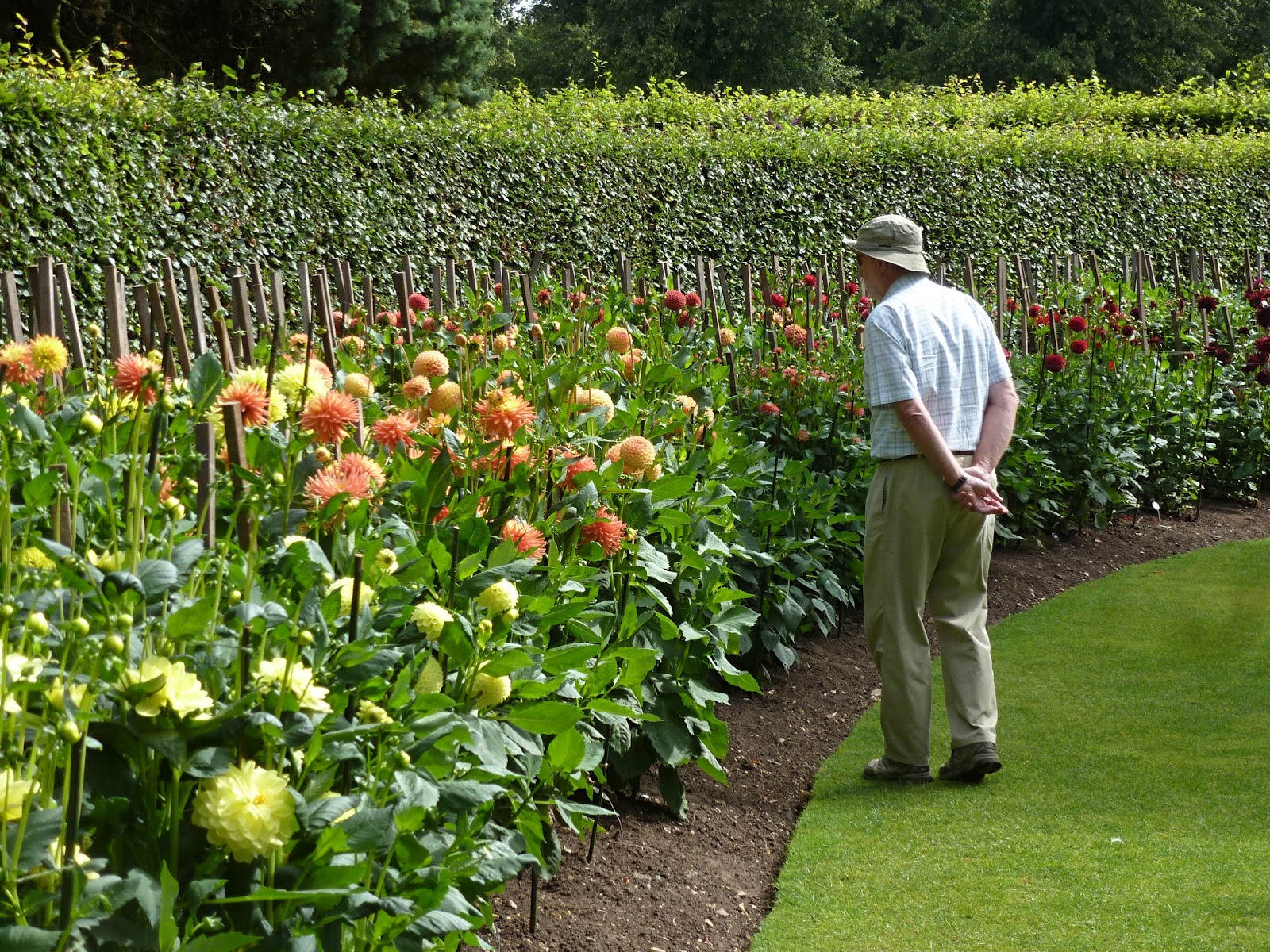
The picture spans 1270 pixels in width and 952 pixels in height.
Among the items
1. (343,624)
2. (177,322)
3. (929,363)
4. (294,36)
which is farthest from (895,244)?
(294,36)

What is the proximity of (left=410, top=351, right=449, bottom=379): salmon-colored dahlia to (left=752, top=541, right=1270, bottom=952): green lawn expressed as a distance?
1.46 m

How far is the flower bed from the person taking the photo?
1315mm

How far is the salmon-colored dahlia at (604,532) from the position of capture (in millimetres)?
2668

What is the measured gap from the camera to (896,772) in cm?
392

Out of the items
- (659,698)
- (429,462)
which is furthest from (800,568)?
(429,462)

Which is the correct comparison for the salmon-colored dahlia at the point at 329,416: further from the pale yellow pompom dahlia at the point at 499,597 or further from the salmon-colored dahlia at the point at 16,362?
the salmon-colored dahlia at the point at 16,362

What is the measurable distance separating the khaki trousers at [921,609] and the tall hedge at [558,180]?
5398 millimetres

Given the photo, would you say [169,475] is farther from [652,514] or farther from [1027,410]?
[1027,410]

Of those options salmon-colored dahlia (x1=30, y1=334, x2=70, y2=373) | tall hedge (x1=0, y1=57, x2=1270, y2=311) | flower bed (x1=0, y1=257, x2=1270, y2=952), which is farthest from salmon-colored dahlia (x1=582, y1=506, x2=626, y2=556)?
tall hedge (x1=0, y1=57, x2=1270, y2=311)

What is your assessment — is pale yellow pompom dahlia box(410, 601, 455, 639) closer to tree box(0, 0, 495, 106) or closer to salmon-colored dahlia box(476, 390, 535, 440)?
salmon-colored dahlia box(476, 390, 535, 440)

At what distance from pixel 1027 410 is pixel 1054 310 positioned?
1024mm

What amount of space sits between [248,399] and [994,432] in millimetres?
2479

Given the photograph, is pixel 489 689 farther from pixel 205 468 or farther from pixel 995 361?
pixel 995 361

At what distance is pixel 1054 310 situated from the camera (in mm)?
7254
